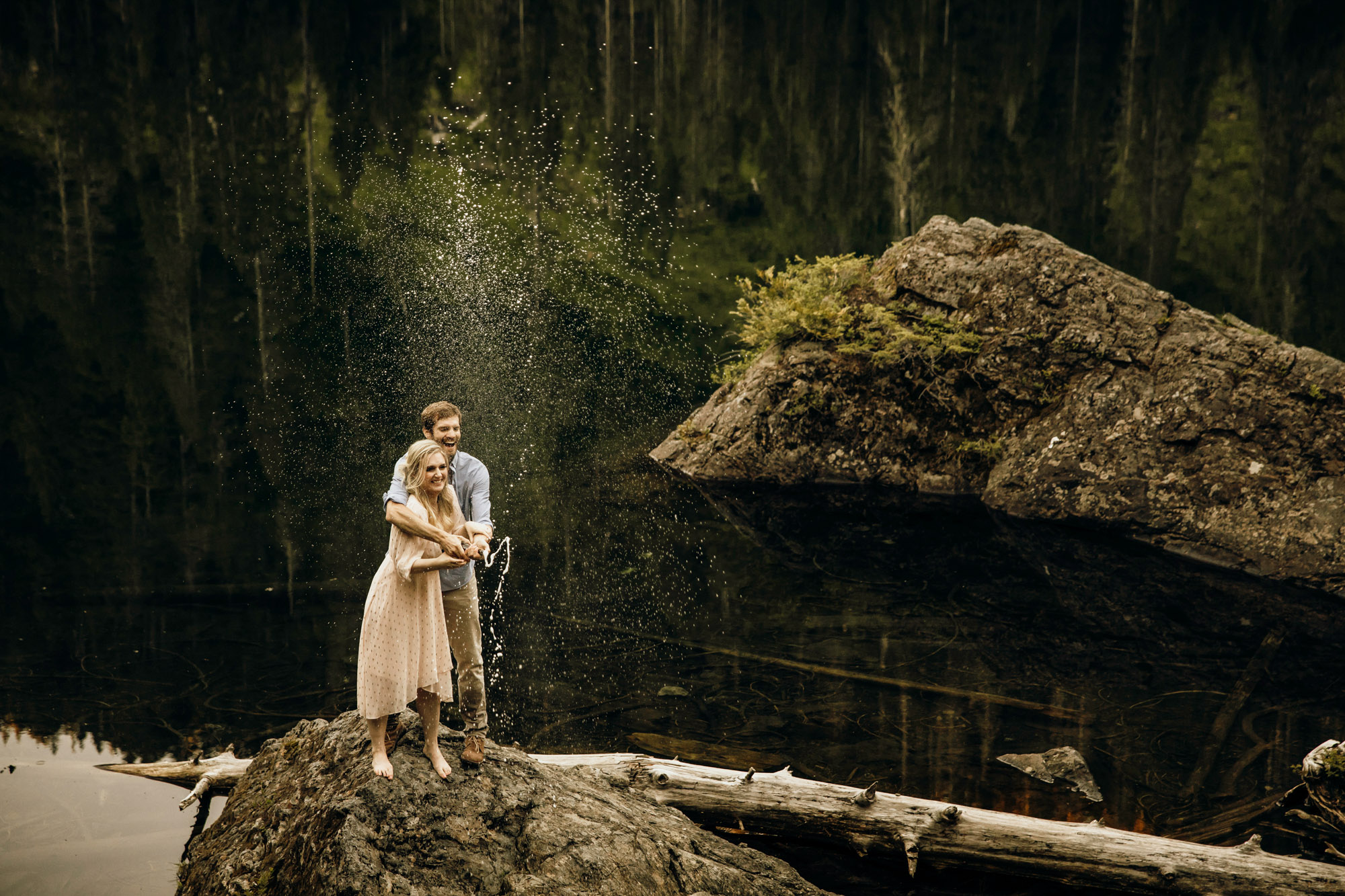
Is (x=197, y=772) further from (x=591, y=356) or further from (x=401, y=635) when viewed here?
(x=591, y=356)

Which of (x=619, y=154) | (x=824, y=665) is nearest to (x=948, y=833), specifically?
(x=824, y=665)

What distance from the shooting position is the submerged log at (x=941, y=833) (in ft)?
17.0

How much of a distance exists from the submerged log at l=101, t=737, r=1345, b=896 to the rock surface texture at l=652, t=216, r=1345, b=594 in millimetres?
6935

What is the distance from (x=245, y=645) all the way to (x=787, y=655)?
170 inches

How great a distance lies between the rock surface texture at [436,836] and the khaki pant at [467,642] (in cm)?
23

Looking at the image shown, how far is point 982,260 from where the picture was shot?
1489cm

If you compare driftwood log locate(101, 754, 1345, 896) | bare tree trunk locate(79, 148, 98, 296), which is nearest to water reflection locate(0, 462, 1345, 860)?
driftwood log locate(101, 754, 1345, 896)

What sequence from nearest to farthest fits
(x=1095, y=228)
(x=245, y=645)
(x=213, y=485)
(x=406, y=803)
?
(x=406, y=803), (x=245, y=645), (x=213, y=485), (x=1095, y=228)

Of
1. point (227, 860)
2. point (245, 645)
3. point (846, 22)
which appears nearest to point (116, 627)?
point (245, 645)

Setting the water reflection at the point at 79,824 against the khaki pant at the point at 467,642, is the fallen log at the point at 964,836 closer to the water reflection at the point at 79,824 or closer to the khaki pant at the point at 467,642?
the khaki pant at the point at 467,642

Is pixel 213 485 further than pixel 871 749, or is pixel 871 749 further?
pixel 213 485

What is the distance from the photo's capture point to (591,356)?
84.1ft

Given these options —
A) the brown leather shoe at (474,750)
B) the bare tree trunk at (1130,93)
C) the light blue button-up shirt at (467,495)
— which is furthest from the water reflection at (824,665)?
the bare tree trunk at (1130,93)

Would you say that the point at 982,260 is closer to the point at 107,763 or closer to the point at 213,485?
the point at 213,485
